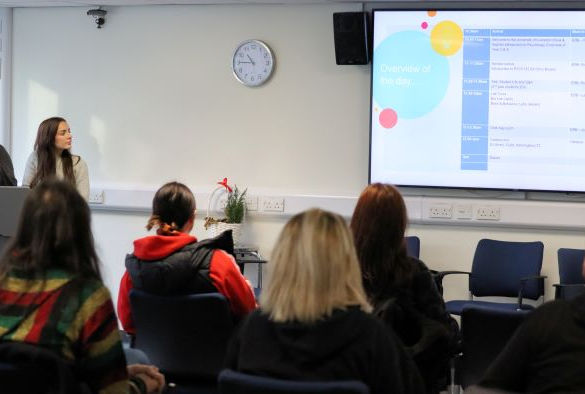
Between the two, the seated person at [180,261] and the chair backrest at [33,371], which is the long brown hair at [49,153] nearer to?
the seated person at [180,261]

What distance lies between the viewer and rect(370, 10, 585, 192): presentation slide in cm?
534

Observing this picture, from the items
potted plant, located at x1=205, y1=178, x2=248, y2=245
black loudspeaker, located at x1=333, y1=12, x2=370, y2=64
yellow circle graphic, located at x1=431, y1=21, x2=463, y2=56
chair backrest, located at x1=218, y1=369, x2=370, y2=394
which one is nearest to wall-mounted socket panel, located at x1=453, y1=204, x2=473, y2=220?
yellow circle graphic, located at x1=431, y1=21, x2=463, y2=56

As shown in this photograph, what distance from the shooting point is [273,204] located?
5828 millimetres

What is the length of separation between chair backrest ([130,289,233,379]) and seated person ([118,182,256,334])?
9cm

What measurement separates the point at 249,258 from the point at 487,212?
67.6 inches

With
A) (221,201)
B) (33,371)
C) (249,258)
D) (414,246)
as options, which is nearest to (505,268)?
(414,246)

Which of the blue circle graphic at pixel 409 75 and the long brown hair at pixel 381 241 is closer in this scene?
the long brown hair at pixel 381 241

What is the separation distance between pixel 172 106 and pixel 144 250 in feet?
10.4

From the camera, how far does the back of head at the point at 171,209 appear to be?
10.4 ft

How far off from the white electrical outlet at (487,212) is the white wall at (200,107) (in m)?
0.12

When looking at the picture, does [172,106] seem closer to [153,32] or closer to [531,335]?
[153,32]

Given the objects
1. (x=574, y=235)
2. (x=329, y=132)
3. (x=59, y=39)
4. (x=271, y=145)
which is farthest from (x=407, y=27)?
(x=59, y=39)

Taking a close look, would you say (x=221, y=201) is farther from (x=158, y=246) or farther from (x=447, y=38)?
(x=158, y=246)

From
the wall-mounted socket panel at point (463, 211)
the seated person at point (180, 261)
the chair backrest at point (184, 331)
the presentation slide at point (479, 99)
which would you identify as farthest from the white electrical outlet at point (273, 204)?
the chair backrest at point (184, 331)
